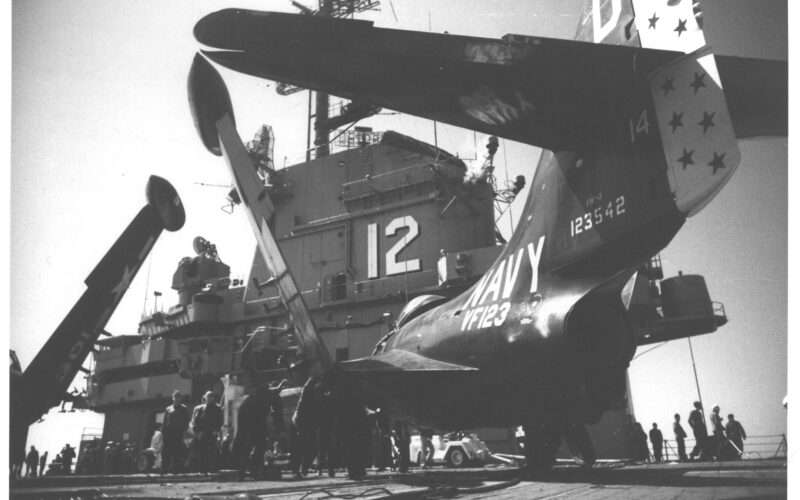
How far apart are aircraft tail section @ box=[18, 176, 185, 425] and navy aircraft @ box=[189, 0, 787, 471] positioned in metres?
1.38

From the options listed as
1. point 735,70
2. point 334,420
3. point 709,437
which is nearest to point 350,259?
point 709,437

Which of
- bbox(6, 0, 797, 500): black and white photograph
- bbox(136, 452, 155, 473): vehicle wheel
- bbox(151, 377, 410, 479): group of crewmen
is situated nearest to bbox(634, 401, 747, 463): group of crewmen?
bbox(6, 0, 797, 500): black and white photograph

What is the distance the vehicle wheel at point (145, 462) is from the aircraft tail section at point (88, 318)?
14.4 meters

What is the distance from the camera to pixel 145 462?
814 inches

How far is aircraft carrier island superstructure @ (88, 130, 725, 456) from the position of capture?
1948cm

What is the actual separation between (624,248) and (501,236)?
59.1ft

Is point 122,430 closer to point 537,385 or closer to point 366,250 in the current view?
point 366,250

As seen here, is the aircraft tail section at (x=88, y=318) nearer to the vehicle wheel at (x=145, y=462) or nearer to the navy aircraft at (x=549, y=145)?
the navy aircraft at (x=549, y=145)

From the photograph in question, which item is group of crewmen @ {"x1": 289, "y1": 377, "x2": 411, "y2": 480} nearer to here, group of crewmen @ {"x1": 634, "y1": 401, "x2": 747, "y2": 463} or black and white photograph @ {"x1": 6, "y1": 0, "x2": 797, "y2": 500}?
black and white photograph @ {"x1": 6, "y1": 0, "x2": 797, "y2": 500}

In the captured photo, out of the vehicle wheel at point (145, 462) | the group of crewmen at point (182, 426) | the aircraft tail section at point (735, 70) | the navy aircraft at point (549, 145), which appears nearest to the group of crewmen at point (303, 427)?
the group of crewmen at point (182, 426)

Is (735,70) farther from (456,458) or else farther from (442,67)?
(456,458)

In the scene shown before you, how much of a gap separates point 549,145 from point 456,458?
33.8 ft

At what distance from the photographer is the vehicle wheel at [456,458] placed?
13.8 m
